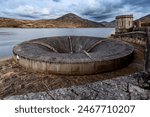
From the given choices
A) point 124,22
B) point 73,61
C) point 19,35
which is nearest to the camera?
point 73,61

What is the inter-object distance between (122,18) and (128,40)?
4444 millimetres

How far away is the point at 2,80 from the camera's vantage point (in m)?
11.4

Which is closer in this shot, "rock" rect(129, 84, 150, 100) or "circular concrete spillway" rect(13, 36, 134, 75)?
"rock" rect(129, 84, 150, 100)

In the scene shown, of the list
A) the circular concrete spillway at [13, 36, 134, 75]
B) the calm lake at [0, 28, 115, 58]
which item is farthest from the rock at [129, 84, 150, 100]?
the calm lake at [0, 28, 115, 58]

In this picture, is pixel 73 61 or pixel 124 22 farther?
pixel 124 22

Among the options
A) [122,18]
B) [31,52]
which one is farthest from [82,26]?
[31,52]

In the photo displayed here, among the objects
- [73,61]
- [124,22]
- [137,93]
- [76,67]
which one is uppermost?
[124,22]

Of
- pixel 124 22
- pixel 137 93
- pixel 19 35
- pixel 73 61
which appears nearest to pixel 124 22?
pixel 124 22

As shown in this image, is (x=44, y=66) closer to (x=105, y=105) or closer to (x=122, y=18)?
(x=105, y=105)

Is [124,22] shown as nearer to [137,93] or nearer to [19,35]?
[137,93]

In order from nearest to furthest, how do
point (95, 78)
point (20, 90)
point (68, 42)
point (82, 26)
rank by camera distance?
point (20, 90), point (95, 78), point (68, 42), point (82, 26)

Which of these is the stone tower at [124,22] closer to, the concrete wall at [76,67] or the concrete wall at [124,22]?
the concrete wall at [124,22]

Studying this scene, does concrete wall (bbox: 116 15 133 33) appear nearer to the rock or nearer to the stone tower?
the stone tower

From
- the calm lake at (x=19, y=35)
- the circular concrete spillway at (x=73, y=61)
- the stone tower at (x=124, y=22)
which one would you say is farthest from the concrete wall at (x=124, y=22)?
the calm lake at (x=19, y=35)
